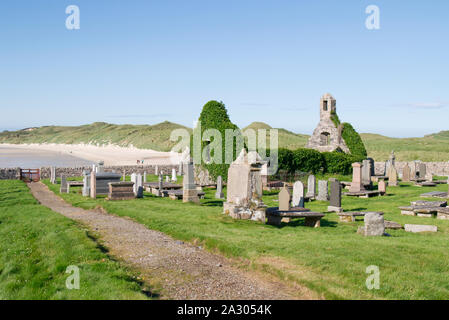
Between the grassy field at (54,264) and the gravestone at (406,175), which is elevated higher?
the gravestone at (406,175)

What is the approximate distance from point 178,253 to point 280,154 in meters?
21.3

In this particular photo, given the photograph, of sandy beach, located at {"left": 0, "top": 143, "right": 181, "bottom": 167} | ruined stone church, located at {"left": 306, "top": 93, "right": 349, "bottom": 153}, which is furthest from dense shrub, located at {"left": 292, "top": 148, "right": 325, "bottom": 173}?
sandy beach, located at {"left": 0, "top": 143, "right": 181, "bottom": 167}

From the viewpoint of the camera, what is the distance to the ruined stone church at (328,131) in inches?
1423

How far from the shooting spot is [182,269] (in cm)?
788

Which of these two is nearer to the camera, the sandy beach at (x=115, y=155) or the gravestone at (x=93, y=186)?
the gravestone at (x=93, y=186)

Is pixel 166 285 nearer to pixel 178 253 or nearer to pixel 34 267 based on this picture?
pixel 178 253

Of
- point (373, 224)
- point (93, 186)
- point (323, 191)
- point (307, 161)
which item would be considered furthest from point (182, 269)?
point (307, 161)

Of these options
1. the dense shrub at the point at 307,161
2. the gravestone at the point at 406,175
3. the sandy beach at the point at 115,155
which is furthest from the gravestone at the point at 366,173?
the sandy beach at the point at 115,155

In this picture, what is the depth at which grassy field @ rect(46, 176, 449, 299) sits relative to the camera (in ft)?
22.7

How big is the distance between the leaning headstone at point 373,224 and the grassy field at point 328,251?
1.33 ft

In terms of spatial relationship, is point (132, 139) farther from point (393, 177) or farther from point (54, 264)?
point (54, 264)

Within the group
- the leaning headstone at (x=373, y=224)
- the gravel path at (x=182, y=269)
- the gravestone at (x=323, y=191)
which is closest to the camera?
the gravel path at (x=182, y=269)

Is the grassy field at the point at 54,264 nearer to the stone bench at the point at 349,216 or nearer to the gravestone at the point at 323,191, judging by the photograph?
the stone bench at the point at 349,216

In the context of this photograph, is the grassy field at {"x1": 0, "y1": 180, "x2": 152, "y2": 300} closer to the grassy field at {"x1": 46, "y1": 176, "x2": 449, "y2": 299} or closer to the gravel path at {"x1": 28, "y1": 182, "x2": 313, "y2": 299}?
the gravel path at {"x1": 28, "y1": 182, "x2": 313, "y2": 299}
